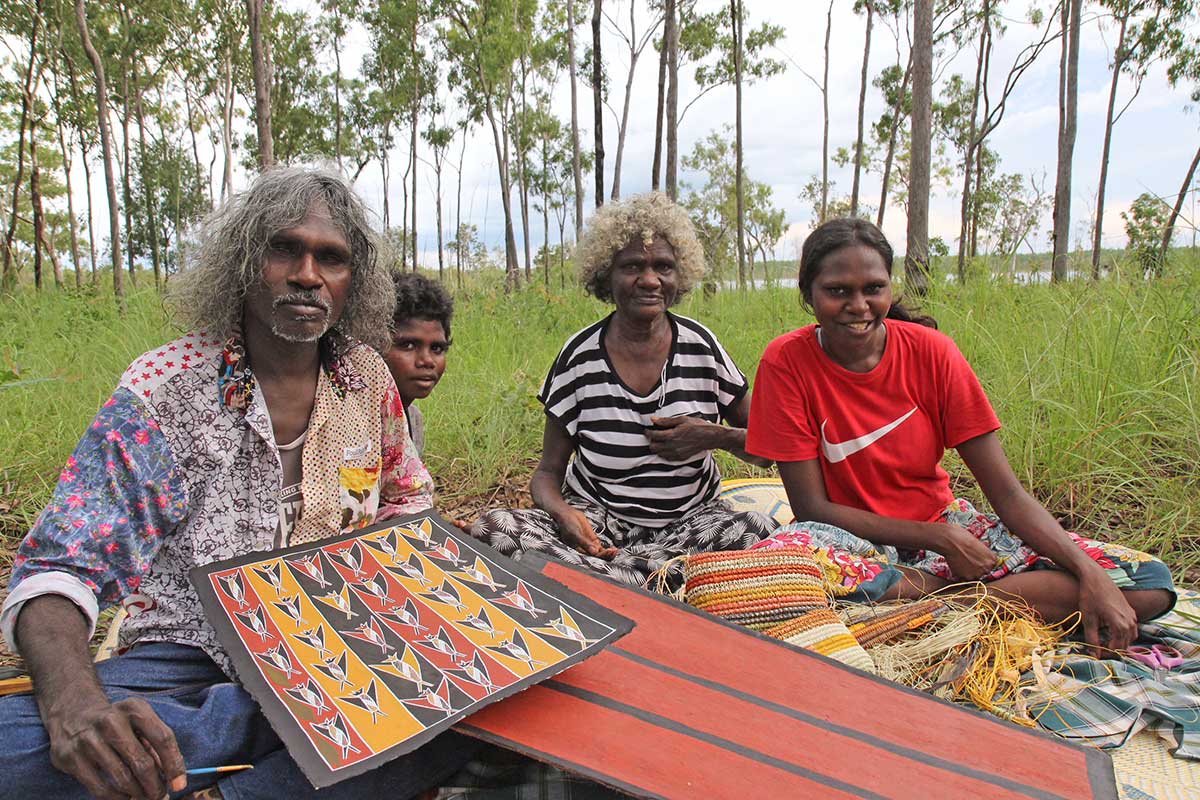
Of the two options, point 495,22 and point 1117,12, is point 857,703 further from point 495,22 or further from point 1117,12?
point 495,22

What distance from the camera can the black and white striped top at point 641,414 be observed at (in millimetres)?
2445

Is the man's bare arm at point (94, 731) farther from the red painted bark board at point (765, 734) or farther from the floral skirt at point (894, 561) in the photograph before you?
the floral skirt at point (894, 561)

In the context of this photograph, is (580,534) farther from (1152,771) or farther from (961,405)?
(1152,771)

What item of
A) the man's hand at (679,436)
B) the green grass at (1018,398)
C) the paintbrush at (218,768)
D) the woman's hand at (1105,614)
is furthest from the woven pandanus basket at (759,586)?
the green grass at (1018,398)

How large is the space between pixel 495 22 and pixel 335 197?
16.5m

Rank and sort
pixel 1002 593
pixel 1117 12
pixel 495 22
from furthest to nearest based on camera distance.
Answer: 1. pixel 495 22
2. pixel 1117 12
3. pixel 1002 593

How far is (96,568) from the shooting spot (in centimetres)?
126

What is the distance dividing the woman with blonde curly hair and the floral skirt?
312 millimetres

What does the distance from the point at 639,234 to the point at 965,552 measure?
139cm

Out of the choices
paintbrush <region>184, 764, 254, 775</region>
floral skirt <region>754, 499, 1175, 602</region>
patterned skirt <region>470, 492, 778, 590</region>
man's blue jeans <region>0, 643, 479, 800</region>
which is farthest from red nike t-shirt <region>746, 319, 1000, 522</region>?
paintbrush <region>184, 764, 254, 775</region>

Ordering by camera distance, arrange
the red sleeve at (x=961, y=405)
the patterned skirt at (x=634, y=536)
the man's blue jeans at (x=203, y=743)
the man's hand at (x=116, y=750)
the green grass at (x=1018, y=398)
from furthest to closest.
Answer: the green grass at (x=1018, y=398) < the patterned skirt at (x=634, y=536) < the red sleeve at (x=961, y=405) < the man's blue jeans at (x=203, y=743) < the man's hand at (x=116, y=750)

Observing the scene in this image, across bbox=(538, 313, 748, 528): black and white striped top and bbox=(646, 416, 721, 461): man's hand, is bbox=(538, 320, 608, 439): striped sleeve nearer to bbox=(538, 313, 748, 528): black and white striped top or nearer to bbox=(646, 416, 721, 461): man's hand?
bbox=(538, 313, 748, 528): black and white striped top

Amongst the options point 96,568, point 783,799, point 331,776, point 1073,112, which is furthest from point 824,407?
point 1073,112

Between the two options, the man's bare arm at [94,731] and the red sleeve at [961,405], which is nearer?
the man's bare arm at [94,731]
